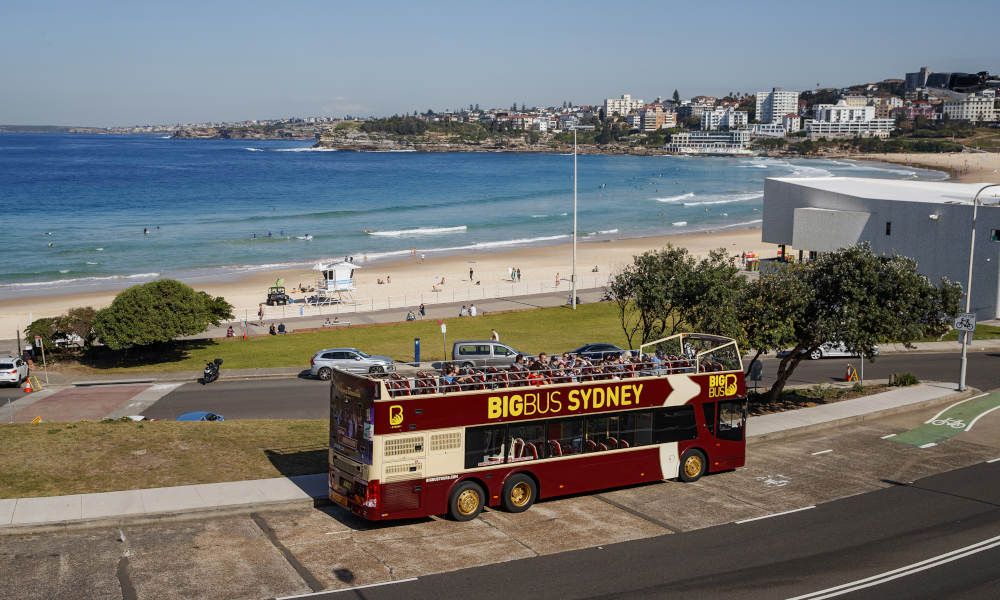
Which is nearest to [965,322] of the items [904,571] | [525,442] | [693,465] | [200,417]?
[693,465]

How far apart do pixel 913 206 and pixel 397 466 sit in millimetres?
39424

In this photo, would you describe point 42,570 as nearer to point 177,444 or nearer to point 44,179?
point 177,444

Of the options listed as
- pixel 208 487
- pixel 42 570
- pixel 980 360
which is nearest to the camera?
pixel 42 570

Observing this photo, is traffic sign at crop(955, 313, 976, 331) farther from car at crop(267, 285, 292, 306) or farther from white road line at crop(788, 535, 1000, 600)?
car at crop(267, 285, 292, 306)

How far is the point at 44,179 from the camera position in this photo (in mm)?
152250

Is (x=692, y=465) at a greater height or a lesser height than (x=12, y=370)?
greater

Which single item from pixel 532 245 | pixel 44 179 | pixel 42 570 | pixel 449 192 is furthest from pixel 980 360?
pixel 44 179

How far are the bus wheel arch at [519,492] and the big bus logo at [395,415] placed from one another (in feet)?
9.12

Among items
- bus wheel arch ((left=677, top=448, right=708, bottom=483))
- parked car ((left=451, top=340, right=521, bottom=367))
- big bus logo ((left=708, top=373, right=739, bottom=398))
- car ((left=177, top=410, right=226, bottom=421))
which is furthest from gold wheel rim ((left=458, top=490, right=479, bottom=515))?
parked car ((left=451, top=340, right=521, bottom=367))

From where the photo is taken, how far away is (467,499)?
15.5 meters

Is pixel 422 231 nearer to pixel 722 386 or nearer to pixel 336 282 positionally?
pixel 336 282

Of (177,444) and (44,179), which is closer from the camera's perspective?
(177,444)

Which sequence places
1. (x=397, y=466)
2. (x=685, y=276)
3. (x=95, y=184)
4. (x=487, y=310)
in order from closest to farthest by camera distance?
(x=397, y=466) < (x=685, y=276) < (x=487, y=310) < (x=95, y=184)

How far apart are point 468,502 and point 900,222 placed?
38.5 m
